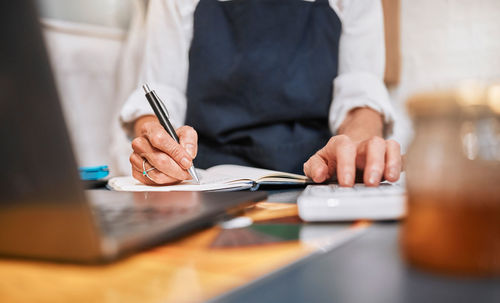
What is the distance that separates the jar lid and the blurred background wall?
0.93 m

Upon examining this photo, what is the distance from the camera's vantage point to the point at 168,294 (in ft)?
0.71

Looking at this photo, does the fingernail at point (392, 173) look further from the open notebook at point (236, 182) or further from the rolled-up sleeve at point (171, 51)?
the rolled-up sleeve at point (171, 51)

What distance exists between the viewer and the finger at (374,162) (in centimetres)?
46

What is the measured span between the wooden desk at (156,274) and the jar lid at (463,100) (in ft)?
0.40

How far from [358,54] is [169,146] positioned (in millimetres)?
633

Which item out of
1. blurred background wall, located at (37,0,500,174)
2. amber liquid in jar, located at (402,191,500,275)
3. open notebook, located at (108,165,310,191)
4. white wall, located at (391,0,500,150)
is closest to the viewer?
amber liquid in jar, located at (402,191,500,275)

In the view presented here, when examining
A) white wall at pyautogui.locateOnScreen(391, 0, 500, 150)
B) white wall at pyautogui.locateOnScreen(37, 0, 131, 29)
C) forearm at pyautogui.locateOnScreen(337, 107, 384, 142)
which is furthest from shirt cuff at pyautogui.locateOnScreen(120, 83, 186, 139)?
white wall at pyautogui.locateOnScreen(391, 0, 500, 150)

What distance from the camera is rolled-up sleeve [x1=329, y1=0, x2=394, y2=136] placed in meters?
0.99

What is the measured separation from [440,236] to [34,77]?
238mm

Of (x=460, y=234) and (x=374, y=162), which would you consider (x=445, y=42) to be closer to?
(x=374, y=162)

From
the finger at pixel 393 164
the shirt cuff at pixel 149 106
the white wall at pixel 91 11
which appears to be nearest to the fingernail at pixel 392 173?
the finger at pixel 393 164

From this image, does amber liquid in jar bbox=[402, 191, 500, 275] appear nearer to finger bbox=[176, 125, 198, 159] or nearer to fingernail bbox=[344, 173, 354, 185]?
fingernail bbox=[344, 173, 354, 185]

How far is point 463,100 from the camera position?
0.22m

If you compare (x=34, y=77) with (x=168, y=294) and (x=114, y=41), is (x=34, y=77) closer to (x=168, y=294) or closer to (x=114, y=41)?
(x=168, y=294)
